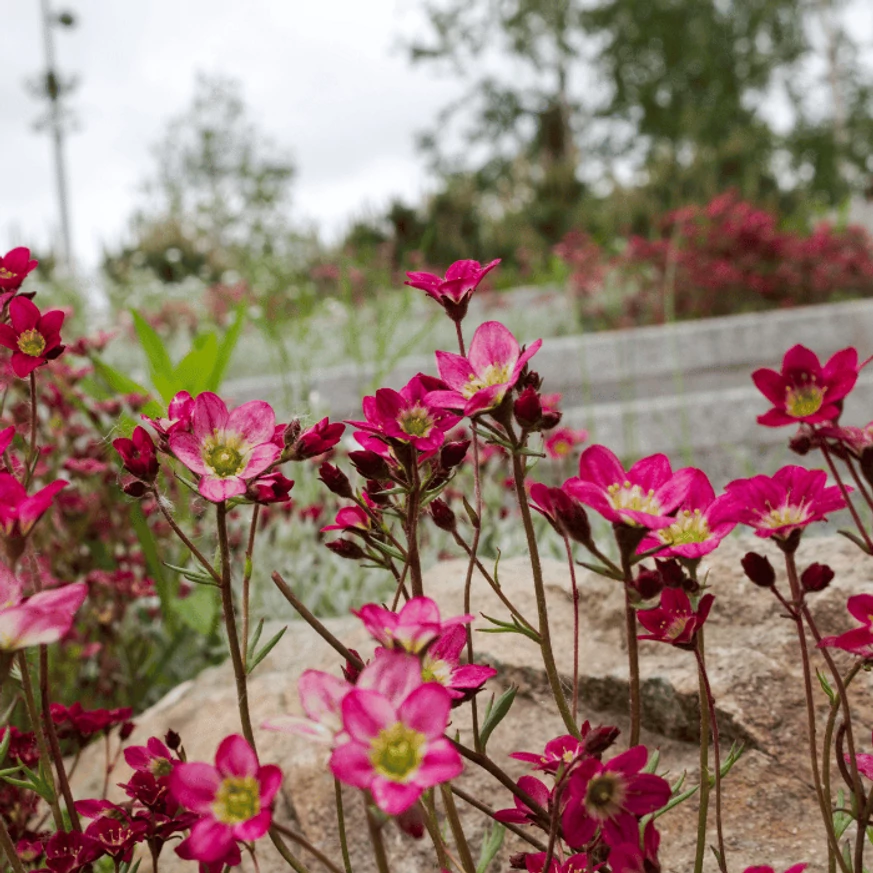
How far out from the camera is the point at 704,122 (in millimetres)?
21062

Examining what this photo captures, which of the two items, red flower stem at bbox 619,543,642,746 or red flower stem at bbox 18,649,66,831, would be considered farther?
red flower stem at bbox 18,649,66,831

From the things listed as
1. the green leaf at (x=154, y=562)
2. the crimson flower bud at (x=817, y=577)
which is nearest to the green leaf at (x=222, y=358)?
the green leaf at (x=154, y=562)

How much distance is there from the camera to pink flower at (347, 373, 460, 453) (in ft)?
2.36

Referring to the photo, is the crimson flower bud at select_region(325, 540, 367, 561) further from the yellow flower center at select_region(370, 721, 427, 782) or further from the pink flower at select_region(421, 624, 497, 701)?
the yellow flower center at select_region(370, 721, 427, 782)

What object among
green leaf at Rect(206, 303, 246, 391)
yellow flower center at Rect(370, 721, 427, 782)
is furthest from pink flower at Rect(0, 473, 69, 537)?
green leaf at Rect(206, 303, 246, 391)

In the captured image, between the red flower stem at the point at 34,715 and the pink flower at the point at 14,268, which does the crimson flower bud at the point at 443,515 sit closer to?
the red flower stem at the point at 34,715

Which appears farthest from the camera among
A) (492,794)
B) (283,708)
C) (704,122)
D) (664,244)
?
(704,122)

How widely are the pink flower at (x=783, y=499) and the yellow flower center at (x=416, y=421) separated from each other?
0.86 feet

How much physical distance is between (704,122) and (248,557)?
22.8 meters

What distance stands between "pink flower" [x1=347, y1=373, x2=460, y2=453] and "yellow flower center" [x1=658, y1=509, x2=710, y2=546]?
0.67 feet

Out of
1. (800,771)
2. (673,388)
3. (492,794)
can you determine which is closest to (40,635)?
(492,794)

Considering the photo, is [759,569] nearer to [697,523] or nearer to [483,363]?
[697,523]

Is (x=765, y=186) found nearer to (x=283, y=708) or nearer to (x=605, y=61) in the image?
(x=605, y=61)

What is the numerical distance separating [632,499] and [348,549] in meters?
0.28
